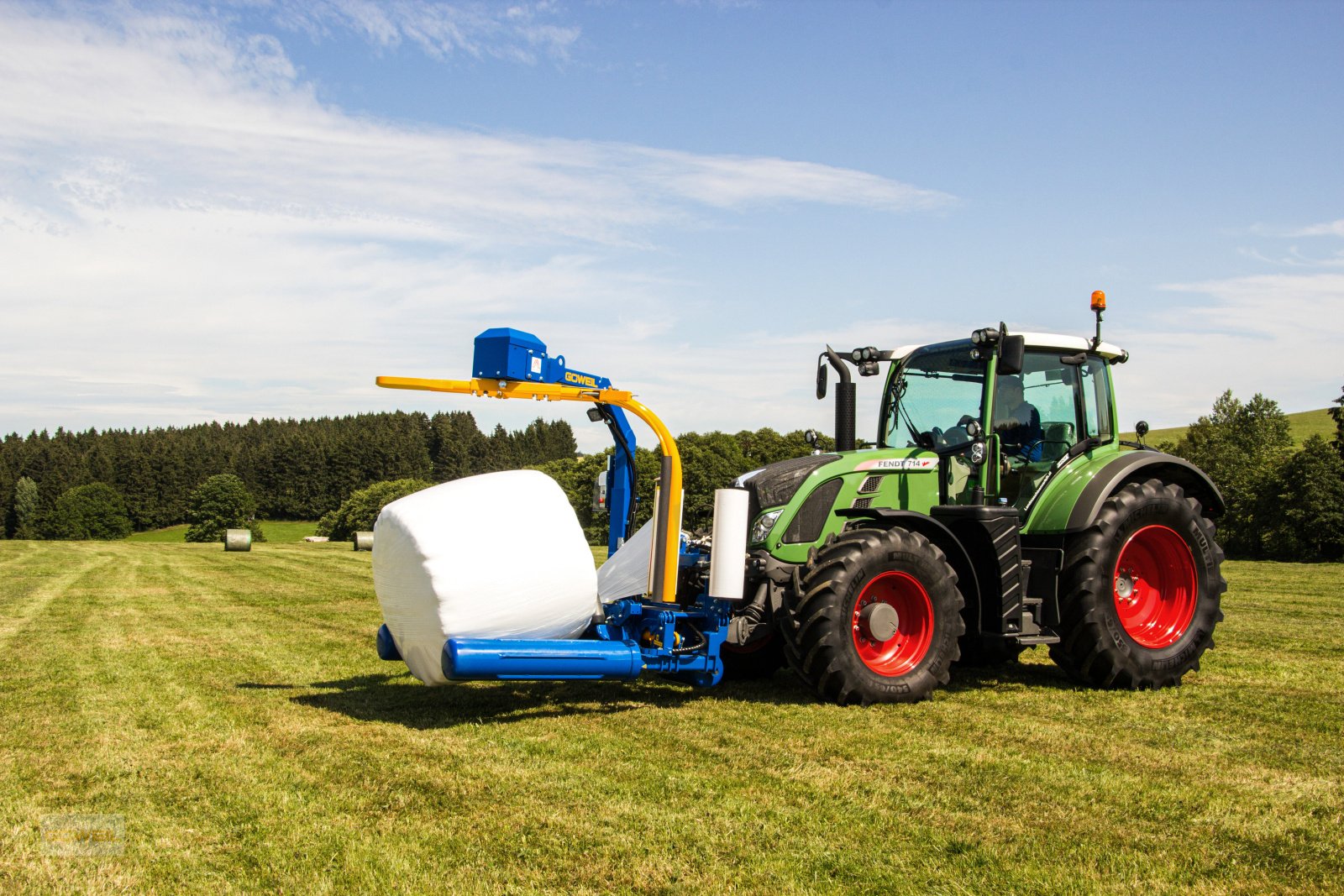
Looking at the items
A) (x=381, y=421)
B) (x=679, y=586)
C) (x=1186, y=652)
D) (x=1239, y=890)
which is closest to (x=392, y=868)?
(x=1239, y=890)

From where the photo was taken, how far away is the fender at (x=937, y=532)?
7773 millimetres

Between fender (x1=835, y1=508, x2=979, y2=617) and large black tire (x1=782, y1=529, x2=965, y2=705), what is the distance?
0.64ft

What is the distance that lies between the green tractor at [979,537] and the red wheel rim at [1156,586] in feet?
0.05

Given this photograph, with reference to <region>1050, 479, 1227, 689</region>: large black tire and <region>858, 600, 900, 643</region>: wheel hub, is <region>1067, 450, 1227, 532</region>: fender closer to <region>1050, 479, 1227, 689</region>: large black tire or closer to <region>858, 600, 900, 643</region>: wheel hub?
<region>1050, 479, 1227, 689</region>: large black tire

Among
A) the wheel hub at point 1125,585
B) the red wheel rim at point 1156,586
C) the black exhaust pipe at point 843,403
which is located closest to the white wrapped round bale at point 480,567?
the black exhaust pipe at point 843,403

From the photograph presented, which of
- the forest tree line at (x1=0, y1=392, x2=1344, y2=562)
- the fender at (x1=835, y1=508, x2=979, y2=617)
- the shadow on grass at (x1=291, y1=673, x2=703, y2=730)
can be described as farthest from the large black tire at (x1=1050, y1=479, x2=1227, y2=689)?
the forest tree line at (x1=0, y1=392, x2=1344, y2=562)

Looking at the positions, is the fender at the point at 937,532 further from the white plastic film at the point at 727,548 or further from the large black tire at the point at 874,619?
the white plastic film at the point at 727,548

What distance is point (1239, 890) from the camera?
394 centimetres

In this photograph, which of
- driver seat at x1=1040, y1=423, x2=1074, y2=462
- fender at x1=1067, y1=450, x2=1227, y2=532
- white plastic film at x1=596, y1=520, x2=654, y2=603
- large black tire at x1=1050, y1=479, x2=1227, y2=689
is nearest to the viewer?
white plastic film at x1=596, y1=520, x2=654, y2=603

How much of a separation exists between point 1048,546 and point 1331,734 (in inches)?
96.2

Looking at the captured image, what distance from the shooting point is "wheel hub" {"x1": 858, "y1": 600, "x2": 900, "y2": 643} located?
7.36 meters

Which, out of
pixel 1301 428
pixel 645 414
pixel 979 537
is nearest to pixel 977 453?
pixel 979 537

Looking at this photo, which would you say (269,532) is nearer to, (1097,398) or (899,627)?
(1097,398)

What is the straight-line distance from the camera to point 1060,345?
8.93 metres
